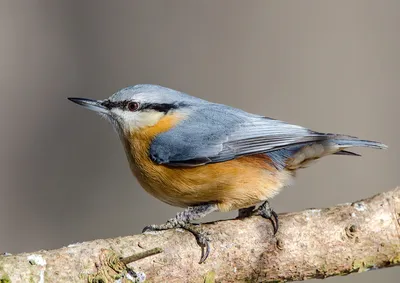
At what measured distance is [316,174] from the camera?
219 inches

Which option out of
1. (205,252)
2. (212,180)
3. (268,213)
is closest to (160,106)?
(212,180)

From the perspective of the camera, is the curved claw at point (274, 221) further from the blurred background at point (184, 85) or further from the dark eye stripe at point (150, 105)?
the blurred background at point (184, 85)

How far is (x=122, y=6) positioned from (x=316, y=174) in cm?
212

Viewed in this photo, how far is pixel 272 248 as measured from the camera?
10.5ft

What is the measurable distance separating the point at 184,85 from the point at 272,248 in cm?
267

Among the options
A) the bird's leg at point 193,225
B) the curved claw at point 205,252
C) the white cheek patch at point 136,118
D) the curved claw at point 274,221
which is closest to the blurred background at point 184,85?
the white cheek patch at point 136,118

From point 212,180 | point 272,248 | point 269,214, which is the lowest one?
point 272,248

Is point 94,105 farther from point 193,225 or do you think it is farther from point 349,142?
point 349,142

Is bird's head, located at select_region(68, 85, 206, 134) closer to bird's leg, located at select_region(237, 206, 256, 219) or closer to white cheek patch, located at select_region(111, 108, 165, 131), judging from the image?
white cheek patch, located at select_region(111, 108, 165, 131)

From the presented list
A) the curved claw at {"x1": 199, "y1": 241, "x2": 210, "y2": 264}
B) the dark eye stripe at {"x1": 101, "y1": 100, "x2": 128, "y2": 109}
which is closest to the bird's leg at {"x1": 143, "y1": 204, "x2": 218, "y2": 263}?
the curved claw at {"x1": 199, "y1": 241, "x2": 210, "y2": 264}

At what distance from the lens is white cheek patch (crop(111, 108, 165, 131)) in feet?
12.1

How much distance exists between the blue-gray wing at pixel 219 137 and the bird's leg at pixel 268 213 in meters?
0.28

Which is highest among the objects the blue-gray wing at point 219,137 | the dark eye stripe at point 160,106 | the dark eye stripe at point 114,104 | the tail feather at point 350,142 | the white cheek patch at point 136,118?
the dark eye stripe at point 114,104

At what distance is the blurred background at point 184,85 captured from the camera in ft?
18.1
